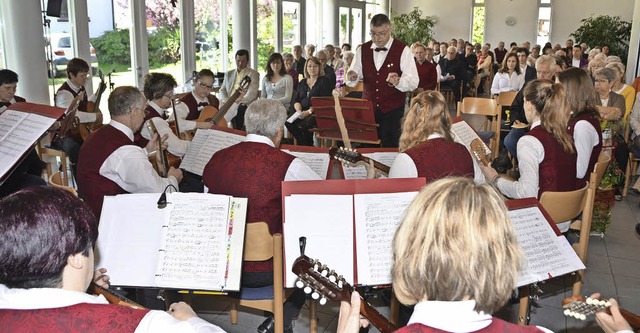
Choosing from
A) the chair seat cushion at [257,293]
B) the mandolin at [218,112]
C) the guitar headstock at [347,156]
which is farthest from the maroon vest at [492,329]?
the mandolin at [218,112]

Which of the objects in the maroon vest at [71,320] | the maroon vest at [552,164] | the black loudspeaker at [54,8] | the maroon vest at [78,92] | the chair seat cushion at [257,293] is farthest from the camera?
the black loudspeaker at [54,8]

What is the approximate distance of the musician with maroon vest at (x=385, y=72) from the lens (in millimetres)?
5344

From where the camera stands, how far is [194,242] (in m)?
2.22

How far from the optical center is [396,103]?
5414mm

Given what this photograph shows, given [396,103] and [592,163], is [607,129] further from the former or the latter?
[396,103]

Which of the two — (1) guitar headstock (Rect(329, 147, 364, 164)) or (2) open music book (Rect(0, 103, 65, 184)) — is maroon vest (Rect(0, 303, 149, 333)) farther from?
(1) guitar headstock (Rect(329, 147, 364, 164))

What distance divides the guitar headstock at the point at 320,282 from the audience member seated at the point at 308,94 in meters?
4.98

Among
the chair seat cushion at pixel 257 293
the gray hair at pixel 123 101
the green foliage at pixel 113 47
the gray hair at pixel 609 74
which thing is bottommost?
the chair seat cushion at pixel 257 293

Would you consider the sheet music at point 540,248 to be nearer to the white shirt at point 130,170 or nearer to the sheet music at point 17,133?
the white shirt at point 130,170

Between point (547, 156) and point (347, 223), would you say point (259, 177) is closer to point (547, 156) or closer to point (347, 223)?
point (347, 223)

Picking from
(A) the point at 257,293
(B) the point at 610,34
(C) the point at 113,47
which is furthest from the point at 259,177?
(B) the point at 610,34

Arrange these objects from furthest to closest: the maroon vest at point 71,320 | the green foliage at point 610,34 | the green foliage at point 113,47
Result: the green foliage at point 610,34 < the green foliage at point 113,47 < the maroon vest at point 71,320

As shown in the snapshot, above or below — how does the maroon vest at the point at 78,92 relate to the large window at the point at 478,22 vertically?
below

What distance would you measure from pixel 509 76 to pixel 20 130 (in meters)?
7.08
